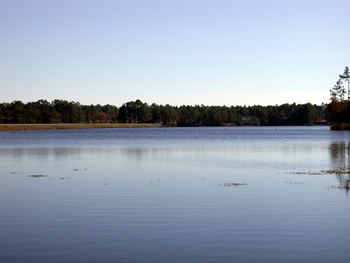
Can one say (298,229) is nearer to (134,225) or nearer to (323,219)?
→ (323,219)

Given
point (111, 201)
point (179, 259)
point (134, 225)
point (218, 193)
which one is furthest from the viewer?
point (218, 193)

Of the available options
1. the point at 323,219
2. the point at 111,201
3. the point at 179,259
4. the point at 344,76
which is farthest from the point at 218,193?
the point at 344,76

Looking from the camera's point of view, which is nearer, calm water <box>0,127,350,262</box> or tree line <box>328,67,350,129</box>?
calm water <box>0,127,350,262</box>

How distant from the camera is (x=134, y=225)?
58.1 ft

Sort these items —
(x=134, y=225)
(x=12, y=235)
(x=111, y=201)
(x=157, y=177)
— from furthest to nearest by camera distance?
1. (x=157, y=177)
2. (x=111, y=201)
3. (x=134, y=225)
4. (x=12, y=235)

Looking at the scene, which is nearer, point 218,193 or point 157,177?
point 218,193

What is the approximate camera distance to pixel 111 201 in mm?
22844

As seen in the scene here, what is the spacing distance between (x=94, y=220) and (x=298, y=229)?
23.1 ft

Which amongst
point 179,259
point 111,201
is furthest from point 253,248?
point 111,201

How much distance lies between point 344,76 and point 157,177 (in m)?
132

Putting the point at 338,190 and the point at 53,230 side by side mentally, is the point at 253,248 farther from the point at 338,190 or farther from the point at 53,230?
the point at 338,190

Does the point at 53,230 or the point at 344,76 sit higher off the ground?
the point at 344,76

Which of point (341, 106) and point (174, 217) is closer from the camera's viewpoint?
point (174, 217)

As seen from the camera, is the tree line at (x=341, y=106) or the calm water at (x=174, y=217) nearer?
the calm water at (x=174, y=217)
